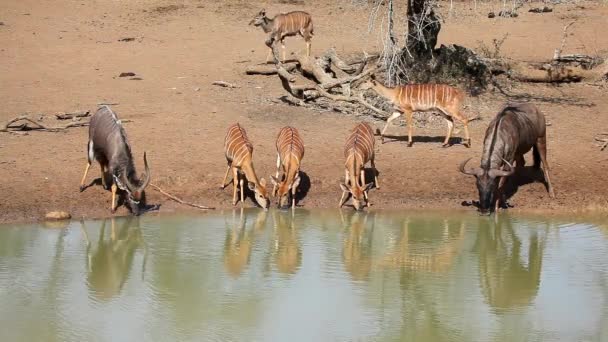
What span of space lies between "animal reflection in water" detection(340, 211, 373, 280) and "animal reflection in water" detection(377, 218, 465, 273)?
23cm

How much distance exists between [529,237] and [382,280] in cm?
266

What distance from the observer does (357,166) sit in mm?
13680

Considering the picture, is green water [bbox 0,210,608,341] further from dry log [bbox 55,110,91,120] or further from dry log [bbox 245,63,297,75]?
dry log [bbox 245,63,297,75]

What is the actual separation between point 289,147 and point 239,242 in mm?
1936

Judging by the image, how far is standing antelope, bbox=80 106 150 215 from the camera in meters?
13.0

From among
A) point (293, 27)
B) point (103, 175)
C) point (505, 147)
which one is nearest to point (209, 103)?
point (103, 175)

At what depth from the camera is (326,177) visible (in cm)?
1443

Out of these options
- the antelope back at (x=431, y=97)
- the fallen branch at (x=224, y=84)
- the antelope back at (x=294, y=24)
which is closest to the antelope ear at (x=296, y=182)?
the antelope back at (x=431, y=97)

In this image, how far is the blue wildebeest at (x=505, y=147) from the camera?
1329 centimetres

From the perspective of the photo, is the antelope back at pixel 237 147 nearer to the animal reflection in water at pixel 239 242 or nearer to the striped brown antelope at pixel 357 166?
the animal reflection in water at pixel 239 242

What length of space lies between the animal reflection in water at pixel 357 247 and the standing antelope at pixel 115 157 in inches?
107

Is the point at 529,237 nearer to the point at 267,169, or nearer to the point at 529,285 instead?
the point at 529,285

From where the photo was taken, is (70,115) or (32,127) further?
(70,115)

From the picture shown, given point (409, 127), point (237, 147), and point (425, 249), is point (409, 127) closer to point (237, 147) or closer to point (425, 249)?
point (237, 147)
